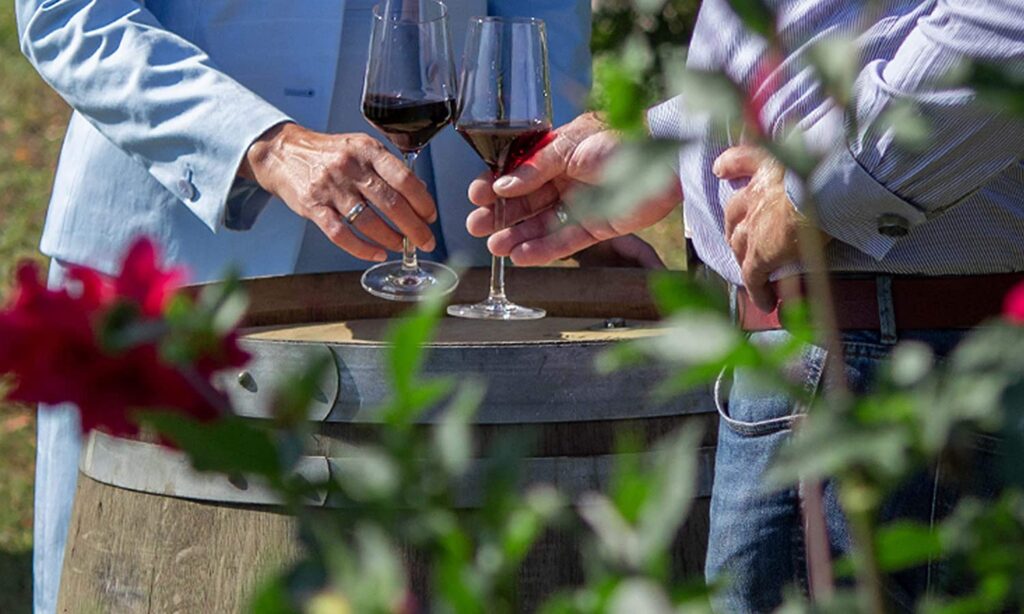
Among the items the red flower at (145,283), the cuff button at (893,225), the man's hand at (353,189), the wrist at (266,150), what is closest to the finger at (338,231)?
the man's hand at (353,189)

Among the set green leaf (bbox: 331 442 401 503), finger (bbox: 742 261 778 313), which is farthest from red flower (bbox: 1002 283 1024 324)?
finger (bbox: 742 261 778 313)

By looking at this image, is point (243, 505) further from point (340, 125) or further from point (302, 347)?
point (340, 125)

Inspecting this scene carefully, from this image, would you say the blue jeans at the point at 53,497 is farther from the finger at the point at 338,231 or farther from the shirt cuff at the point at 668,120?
the shirt cuff at the point at 668,120

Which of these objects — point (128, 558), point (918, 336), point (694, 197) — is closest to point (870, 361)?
Answer: point (918, 336)

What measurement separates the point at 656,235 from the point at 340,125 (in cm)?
436

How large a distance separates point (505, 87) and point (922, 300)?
74 cm

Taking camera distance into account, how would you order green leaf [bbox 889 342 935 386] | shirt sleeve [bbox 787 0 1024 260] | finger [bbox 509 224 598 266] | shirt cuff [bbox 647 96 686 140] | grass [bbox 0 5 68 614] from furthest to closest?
grass [bbox 0 5 68 614], finger [bbox 509 224 598 266], shirt cuff [bbox 647 96 686 140], shirt sleeve [bbox 787 0 1024 260], green leaf [bbox 889 342 935 386]

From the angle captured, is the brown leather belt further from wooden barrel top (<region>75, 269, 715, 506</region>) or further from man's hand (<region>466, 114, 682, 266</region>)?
man's hand (<region>466, 114, 682, 266</region>)

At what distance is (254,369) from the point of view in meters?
1.72

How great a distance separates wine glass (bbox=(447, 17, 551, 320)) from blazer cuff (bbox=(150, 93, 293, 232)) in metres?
0.29

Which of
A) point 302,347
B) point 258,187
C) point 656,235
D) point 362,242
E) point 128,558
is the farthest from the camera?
point 656,235

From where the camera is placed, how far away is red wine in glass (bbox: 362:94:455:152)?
6.53ft

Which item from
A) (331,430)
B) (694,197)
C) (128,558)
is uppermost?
(694,197)

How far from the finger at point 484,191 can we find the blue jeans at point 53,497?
2.24 feet
